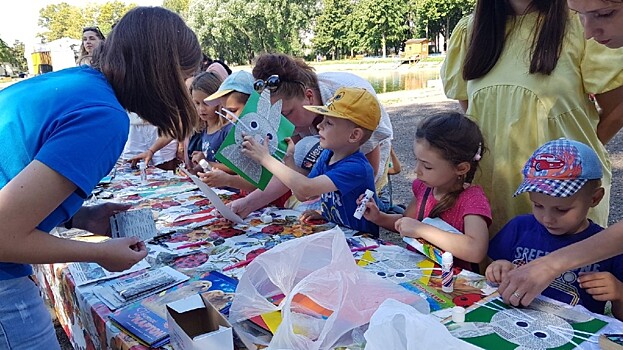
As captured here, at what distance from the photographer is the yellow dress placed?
1421 mm

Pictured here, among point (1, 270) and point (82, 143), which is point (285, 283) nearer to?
point (82, 143)

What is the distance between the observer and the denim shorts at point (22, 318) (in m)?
1.04

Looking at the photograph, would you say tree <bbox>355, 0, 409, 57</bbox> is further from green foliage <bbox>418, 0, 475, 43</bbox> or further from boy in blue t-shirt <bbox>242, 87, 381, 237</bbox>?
boy in blue t-shirt <bbox>242, 87, 381, 237</bbox>

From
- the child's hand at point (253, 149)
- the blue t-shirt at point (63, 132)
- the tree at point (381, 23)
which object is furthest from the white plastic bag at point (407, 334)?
the tree at point (381, 23)

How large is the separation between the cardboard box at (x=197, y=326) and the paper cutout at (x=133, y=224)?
→ 2.02ft

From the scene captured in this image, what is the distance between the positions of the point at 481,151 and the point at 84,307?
1298mm

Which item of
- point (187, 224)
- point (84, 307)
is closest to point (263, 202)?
point (187, 224)

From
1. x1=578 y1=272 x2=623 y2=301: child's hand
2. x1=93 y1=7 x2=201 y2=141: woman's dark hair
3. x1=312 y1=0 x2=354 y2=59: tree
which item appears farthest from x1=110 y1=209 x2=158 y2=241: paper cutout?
x1=312 y1=0 x2=354 y2=59: tree

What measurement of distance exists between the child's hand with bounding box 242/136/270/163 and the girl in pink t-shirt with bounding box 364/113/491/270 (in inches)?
21.5

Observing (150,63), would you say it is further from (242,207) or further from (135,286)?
(242,207)

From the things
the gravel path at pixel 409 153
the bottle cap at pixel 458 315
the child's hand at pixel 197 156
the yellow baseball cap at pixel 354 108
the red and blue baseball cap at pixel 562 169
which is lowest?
the gravel path at pixel 409 153

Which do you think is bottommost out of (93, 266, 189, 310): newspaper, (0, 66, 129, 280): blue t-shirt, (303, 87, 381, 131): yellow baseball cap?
(93, 266, 189, 310): newspaper

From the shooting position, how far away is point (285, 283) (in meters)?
1.07

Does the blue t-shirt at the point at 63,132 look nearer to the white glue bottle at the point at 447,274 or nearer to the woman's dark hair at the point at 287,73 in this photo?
the white glue bottle at the point at 447,274
